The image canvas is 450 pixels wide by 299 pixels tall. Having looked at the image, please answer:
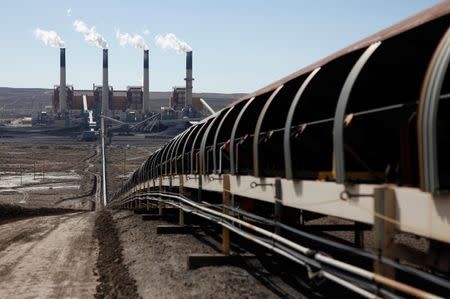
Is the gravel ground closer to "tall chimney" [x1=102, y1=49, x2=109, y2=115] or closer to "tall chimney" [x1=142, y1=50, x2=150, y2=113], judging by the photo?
"tall chimney" [x1=142, y1=50, x2=150, y2=113]

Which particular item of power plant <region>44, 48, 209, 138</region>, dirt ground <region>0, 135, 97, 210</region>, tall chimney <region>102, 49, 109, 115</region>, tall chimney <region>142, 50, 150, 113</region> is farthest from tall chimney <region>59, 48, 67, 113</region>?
tall chimney <region>142, 50, 150, 113</region>

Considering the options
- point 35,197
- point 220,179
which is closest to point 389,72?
point 220,179

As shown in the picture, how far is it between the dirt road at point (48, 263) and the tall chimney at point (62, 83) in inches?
4287

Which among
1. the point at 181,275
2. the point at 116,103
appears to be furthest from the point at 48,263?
the point at 116,103

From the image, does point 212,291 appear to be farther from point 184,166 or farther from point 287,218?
point 184,166

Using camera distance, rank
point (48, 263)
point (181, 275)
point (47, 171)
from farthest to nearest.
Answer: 1. point (47, 171)
2. point (48, 263)
3. point (181, 275)

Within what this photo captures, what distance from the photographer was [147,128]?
12619 cm

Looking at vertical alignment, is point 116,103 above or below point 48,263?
above

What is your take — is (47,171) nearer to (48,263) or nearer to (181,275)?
(48,263)

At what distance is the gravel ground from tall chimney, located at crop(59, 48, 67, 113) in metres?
120

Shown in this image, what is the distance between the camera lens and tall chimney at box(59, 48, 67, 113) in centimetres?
13038

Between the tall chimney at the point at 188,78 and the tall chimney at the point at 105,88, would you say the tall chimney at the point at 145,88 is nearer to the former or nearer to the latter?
the tall chimney at the point at 105,88

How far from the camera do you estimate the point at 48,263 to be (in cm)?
1627

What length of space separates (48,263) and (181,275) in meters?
6.75
